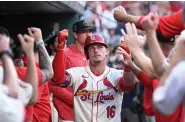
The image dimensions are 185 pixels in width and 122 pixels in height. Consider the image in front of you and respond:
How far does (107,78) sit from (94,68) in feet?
0.60

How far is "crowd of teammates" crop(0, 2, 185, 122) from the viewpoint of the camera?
11.8 feet

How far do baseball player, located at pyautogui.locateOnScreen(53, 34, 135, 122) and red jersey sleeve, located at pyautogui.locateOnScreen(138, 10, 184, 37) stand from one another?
128cm

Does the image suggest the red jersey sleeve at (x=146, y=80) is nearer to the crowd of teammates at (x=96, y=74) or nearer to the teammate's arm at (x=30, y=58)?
the crowd of teammates at (x=96, y=74)

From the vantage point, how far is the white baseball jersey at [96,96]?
6.10 metres

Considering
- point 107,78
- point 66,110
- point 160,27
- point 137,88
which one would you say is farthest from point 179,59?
point 137,88

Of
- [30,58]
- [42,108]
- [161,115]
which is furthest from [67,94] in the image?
[30,58]

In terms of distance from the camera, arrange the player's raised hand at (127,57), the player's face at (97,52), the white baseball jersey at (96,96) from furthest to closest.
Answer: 1. the player's face at (97,52)
2. the white baseball jersey at (96,96)
3. the player's raised hand at (127,57)

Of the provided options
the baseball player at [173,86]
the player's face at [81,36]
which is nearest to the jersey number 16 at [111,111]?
the player's face at [81,36]

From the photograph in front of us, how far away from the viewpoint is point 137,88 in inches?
453

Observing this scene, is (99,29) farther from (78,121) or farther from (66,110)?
(78,121)

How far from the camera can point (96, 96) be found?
6121mm

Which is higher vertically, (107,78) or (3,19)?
(3,19)

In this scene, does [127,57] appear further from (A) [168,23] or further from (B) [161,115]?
(A) [168,23]

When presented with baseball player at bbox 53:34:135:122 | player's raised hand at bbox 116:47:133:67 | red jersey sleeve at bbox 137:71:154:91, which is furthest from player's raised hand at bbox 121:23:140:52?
baseball player at bbox 53:34:135:122
